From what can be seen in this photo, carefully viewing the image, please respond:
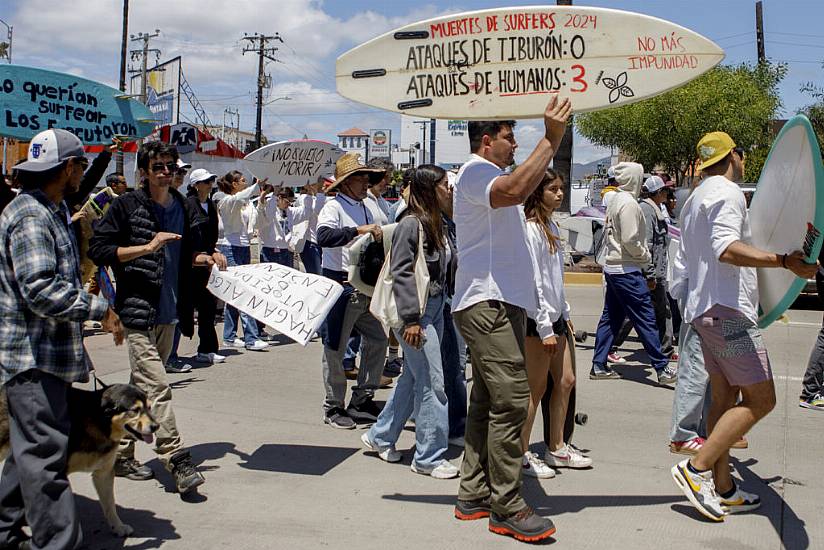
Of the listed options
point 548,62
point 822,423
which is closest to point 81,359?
point 548,62

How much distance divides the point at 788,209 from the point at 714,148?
20.1 inches

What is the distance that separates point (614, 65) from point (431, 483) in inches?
99.3

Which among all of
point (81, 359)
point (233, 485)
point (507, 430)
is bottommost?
point (233, 485)

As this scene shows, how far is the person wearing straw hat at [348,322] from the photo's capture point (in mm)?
5930

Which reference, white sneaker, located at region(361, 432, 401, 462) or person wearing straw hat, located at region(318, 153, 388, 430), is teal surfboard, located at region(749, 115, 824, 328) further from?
person wearing straw hat, located at region(318, 153, 388, 430)

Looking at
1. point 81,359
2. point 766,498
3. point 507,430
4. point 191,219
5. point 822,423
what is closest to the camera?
point 81,359

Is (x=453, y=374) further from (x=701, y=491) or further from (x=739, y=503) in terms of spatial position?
(x=739, y=503)

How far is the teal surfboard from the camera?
3.68m

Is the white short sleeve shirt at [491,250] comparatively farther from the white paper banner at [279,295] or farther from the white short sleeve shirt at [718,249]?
the white paper banner at [279,295]

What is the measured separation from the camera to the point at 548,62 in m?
3.99

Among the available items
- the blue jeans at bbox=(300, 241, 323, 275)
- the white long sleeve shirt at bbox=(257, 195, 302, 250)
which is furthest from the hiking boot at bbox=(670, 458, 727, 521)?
the white long sleeve shirt at bbox=(257, 195, 302, 250)

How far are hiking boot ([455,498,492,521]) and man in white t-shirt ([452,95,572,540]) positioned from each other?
192 millimetres

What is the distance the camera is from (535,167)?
351cm

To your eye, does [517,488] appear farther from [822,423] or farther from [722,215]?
[822,423]
